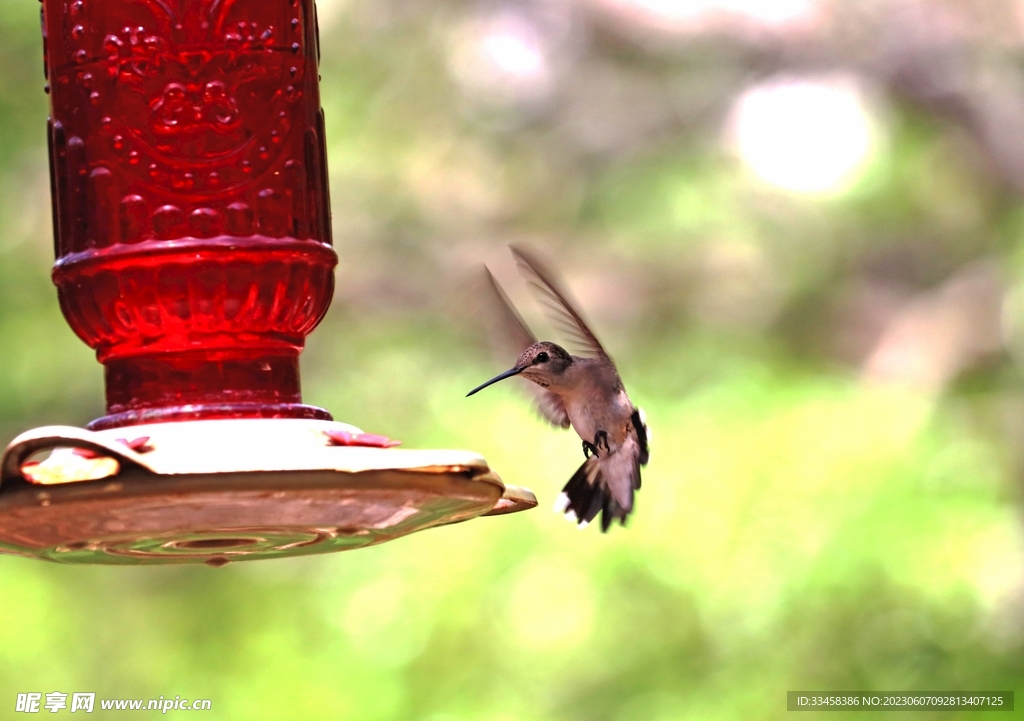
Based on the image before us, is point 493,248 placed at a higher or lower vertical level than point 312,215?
higher

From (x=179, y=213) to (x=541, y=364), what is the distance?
5.06ft

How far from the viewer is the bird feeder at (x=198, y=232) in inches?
114

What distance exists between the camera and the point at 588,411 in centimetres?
474

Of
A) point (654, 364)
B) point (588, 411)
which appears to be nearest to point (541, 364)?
point (588, 411)

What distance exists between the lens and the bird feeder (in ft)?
9.54

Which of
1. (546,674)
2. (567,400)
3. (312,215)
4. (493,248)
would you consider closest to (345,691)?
(546,674)

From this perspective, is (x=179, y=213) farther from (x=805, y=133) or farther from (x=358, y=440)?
(x=805, y=133)

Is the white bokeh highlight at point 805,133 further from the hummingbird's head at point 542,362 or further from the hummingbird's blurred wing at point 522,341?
the hummingbird's head at point 542,362

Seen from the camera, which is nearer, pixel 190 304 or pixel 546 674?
pixel 190 304

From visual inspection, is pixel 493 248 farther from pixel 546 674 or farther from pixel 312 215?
pixel 312 215

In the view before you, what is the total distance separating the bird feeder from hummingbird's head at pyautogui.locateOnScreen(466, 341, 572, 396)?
1.13m

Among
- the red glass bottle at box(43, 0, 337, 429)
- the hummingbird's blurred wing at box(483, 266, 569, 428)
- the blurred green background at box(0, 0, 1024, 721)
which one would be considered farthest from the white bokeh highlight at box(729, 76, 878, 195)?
the red glass bottle at box(43, 0, 337, 429)

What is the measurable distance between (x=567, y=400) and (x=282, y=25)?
5.80 feet

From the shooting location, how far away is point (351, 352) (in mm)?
9484
